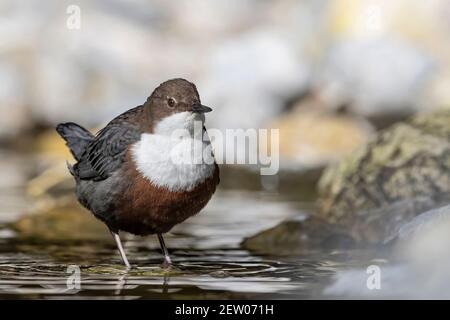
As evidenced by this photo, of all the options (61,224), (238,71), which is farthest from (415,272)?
(238,71)

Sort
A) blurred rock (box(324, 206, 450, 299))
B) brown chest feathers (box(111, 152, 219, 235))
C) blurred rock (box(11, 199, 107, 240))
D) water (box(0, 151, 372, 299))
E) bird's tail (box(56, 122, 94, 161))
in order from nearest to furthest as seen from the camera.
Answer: blurred rock (box(324, 206, 450, 299))
water (box(0, 151, 372, 299))
brown chest feathers (box(111, 152, 219, 235))
bird's tail (box(56, 122, 94, 161))
blurred rock (box(11, 199, 107, 240))

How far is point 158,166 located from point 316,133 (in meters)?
7.45

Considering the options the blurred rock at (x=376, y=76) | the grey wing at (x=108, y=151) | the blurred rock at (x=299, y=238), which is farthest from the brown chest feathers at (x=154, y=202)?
the blurred rock at (x=376, y=76)

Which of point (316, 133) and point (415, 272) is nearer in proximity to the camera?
point (415, 272)

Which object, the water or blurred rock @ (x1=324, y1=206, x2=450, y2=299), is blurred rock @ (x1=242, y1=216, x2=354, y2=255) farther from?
blurred rock @ (x1=324, y1=206, x2=450, y2=299)

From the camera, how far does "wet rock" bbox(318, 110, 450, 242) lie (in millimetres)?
7391

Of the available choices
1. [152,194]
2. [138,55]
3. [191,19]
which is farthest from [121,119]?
[191,19]

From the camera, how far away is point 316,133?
1358 centimetres

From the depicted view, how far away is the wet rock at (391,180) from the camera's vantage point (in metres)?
7.39

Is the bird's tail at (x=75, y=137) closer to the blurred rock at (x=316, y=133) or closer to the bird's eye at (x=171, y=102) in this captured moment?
the bird's eye at (x=171, y=102)

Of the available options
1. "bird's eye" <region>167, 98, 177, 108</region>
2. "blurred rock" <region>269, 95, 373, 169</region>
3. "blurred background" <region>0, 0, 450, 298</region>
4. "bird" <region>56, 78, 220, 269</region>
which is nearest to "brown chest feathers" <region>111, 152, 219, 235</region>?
"bird" <region>56, 78, 220, 269</region>

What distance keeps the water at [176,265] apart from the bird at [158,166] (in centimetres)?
31

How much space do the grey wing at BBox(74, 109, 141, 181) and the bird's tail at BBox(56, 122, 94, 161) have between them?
1.63ft

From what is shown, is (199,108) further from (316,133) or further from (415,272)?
(316,133)
